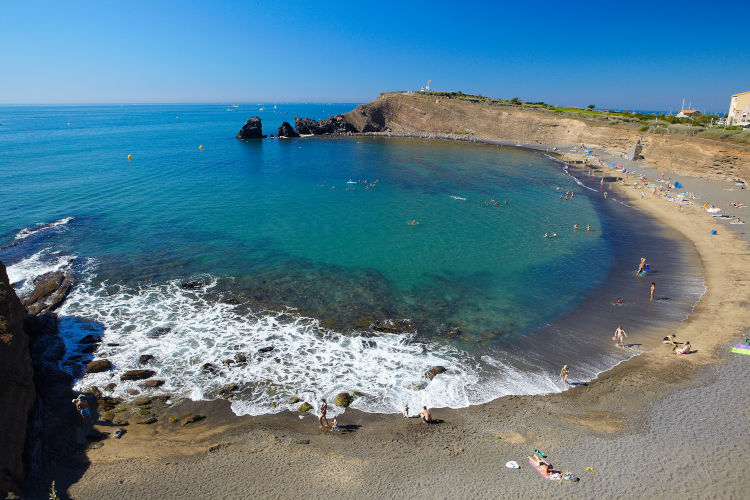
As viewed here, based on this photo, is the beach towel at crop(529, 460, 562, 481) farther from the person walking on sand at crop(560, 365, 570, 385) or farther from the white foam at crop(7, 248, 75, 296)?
the white foam at crop(7, 248, 75, 296)

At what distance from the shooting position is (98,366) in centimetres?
2033

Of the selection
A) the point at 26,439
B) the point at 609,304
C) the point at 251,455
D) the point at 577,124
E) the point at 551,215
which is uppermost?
the point at 577,124

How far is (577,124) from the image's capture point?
9688cm

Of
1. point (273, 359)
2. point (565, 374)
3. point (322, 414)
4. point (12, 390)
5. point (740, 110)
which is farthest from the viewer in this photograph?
point (740, 110)

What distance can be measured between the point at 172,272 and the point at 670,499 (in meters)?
32.9

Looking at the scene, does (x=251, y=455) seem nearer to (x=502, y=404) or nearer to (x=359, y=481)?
(x=359, y=481)

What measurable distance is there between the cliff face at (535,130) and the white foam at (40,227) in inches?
3492

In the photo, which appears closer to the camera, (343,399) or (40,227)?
(343,399)

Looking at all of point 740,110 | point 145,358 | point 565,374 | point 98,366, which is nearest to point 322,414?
point 145,358

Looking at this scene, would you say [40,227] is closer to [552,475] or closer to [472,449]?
[472,449]

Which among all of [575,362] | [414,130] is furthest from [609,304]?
[414,130]

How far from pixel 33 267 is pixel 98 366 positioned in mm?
17482

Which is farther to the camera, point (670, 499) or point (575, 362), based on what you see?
point (575, 362)

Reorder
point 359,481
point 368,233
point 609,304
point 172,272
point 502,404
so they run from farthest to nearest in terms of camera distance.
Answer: point 368,233 → point 172,272 → point 609,304 → point 502,404 → point 359,481
